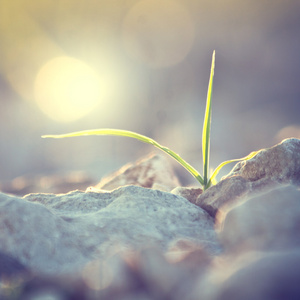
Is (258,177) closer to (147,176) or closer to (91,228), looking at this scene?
(91,228)

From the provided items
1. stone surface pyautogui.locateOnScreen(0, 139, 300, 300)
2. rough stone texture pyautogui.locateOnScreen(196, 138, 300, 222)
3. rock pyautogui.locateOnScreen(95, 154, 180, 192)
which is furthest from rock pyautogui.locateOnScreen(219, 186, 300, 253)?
rock pyautogui.locateOnScreen(95, 154, 180, 192)

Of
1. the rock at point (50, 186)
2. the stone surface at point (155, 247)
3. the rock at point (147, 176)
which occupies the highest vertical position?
the rock at point (50, 186)

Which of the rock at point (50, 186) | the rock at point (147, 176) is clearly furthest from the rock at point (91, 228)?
the rock at point (50, 186)

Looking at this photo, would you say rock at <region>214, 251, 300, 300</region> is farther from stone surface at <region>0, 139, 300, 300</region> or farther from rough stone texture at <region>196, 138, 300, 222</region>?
rough stone texture at <region>196, 138, 300, 222</region>

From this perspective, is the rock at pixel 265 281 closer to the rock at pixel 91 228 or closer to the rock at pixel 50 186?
the rock at pixel 91 228

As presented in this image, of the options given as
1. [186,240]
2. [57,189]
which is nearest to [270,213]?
[186,240]

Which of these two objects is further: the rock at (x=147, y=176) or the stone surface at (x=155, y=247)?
the rock at (x=147, y=176)
